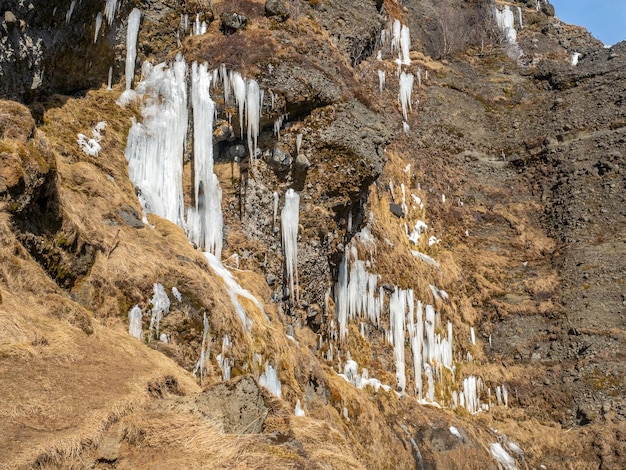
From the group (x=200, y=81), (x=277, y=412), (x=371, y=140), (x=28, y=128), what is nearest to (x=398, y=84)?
(x=371, y=140)

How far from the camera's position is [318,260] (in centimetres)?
1700

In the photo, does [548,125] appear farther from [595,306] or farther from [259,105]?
[259,105]

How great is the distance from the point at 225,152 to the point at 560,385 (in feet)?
53.3

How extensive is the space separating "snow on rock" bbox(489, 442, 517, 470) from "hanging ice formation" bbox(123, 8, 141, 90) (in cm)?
1576

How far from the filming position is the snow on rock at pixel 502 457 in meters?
20.1

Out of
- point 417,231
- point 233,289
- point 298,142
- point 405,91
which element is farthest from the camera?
point 405,91

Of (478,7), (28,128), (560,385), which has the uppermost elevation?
(478,7)

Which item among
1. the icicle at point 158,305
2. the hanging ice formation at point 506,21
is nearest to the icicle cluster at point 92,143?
the icicle at point 158,305

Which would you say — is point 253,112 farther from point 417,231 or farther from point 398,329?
point 417,231

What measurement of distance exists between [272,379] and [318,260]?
5736mm

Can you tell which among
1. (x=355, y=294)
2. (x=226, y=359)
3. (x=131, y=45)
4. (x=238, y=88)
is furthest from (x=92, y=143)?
(x=355, y=294)

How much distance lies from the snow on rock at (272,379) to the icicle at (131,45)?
838cm

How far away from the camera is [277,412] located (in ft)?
21.7

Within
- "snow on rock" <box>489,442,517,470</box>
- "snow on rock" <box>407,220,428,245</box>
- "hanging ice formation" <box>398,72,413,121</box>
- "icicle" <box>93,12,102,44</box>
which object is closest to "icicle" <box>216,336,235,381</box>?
"icicle" <box>93,12,102,44</box>
